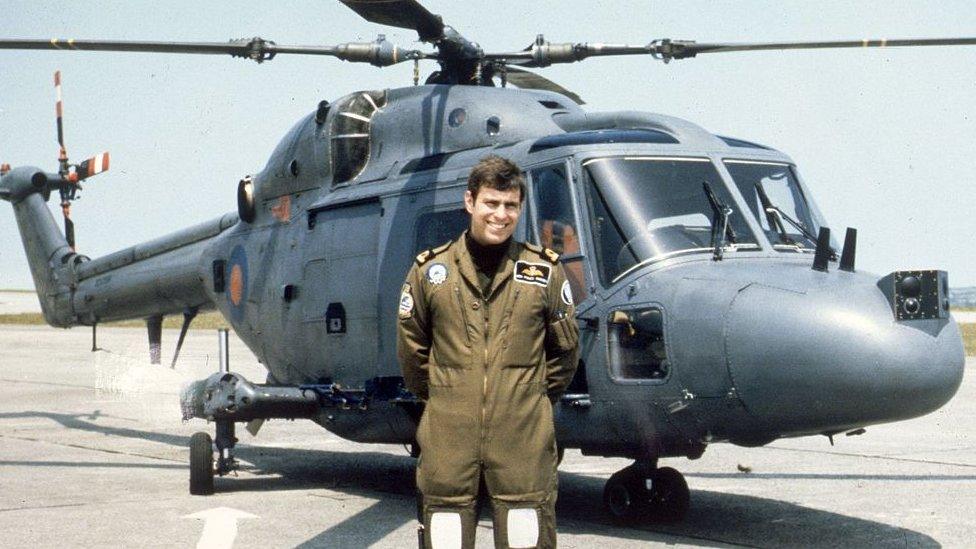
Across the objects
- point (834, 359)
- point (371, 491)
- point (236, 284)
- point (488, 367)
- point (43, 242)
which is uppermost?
point (488, 367)

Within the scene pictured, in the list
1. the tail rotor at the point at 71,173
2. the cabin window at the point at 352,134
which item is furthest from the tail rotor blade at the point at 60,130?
the cabin window at the point at 352,134

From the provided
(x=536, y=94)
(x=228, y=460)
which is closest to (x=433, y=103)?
(x=536, y=94)

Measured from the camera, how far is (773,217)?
24.7ft

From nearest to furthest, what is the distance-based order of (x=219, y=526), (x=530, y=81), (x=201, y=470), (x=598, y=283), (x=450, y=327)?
(x=450, y=327) < (x=598, y=283) < (x=219, y=526) < (x=201, y=470) < (x=530, y=81)

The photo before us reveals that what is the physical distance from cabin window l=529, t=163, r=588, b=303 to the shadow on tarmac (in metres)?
1.51

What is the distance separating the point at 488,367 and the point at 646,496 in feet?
12.4

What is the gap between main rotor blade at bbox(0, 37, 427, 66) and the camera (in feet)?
27.9

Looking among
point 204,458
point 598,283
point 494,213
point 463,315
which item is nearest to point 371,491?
point 204,458

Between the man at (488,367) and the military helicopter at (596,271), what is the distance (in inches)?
90.3

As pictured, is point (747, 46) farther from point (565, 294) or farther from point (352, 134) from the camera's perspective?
point (565, 294)

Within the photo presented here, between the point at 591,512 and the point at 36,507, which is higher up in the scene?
the point at 591,512

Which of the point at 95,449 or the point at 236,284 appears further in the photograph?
the point at 95,449

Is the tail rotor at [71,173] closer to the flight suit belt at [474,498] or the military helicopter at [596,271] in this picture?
the military helicopter at [596,271]

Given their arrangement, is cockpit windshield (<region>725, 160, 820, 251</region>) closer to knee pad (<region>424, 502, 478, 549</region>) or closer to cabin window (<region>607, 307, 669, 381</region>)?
cabin window (<region>607, 307, 669, 381</region>)
